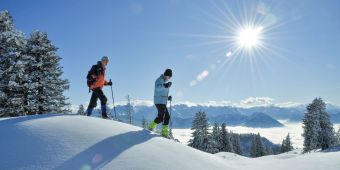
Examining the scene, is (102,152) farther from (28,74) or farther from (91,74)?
(28,74)

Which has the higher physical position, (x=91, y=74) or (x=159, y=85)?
(x=91, y=74)

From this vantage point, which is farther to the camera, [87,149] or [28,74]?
[28,74]

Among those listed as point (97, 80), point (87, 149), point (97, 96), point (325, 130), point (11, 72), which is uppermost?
point (11, 72)

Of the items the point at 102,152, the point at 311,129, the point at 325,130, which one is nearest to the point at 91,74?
the point at 102,152

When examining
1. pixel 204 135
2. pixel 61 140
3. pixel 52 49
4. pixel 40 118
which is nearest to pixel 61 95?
pixel 52 49

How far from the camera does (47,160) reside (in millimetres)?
6617

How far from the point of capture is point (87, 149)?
7469 millimetres

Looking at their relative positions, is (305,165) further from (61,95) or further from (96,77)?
(61,95)

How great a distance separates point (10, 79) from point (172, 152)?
862 inches

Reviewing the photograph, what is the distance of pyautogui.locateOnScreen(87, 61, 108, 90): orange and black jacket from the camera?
510 inches

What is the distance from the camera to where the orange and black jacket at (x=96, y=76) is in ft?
42.5

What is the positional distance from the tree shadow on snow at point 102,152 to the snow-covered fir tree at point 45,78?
21140 millimetres

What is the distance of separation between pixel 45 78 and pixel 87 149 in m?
23.7

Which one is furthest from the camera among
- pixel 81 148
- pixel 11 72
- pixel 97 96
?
pixel 11 72
